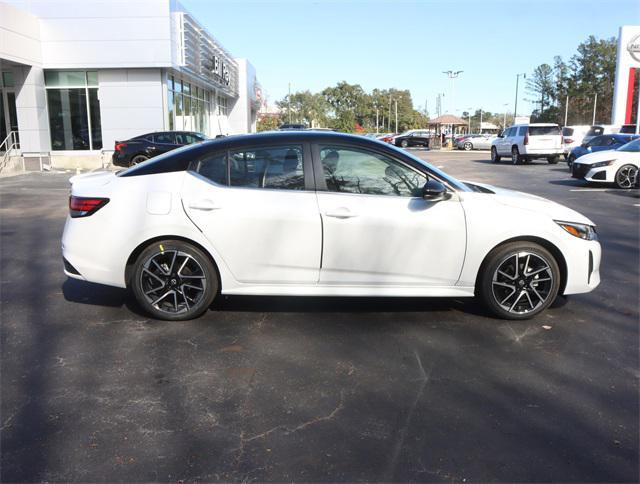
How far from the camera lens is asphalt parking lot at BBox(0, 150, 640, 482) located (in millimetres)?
2951

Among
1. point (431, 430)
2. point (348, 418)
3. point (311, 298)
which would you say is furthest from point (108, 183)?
point (431, 430)

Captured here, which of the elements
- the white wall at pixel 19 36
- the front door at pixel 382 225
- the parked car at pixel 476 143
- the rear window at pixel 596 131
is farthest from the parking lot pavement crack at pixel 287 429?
the parked car at pixel 476 143

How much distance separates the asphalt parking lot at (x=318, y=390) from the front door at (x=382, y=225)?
456mm

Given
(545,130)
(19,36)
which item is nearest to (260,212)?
(19,36)

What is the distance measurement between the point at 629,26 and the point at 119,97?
2912 centimetres

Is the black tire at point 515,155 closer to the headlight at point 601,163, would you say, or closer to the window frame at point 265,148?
the headlight at point 601,163

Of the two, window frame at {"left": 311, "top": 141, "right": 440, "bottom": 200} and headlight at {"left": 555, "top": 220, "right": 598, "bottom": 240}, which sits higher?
window frame at {"left": 311, "top": 141, "right": 440, "bottom": 200}

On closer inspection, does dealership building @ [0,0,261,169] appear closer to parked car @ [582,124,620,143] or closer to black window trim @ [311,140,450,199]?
parked car @ [582,124,620,143]

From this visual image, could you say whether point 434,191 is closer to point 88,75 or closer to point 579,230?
point 579,230

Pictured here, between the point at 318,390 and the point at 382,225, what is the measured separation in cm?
158

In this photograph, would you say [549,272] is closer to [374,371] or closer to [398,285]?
[398,285]

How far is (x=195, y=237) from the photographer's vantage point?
4812mm

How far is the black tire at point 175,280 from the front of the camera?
4.87m

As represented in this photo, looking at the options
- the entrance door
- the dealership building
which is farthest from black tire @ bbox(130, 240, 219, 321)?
the entrance door
